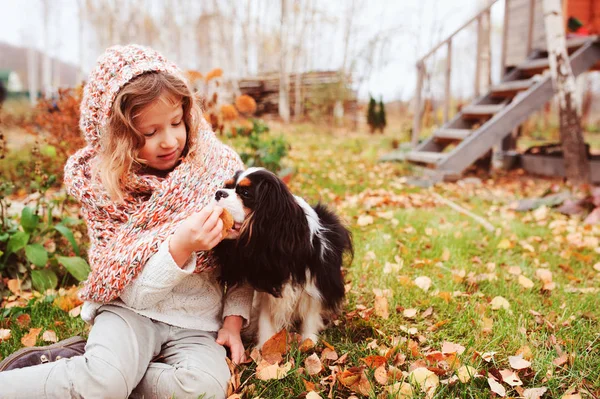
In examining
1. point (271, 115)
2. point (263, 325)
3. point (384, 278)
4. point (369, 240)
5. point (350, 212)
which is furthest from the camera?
point (271, 115)

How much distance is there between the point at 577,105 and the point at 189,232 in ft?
16.1

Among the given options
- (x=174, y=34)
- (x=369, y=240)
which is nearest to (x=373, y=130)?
(x=369, y=240)

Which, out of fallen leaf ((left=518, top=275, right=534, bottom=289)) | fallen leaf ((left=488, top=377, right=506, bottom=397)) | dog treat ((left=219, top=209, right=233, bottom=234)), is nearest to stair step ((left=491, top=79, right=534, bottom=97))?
fallen leaf ((left=518, top=275, right=534, bottom=289))

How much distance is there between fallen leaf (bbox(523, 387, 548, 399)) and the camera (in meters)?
1.56

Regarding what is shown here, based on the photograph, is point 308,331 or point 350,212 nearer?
point 308,331

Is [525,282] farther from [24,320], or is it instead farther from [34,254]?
[34,254]

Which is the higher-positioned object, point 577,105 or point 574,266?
point 577,105

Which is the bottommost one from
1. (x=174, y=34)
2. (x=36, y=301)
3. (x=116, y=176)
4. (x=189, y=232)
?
(x=36, y=301)

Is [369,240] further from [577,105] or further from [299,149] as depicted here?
[299,149]

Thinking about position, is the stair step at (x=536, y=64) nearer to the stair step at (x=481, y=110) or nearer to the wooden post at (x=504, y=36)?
the wooden post at (x=504, y=36)

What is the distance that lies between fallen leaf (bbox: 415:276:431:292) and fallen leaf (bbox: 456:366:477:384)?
0.79 m

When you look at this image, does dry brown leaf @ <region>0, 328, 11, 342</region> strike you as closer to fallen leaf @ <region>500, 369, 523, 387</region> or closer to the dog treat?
the dog treat

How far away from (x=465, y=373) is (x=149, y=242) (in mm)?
1247

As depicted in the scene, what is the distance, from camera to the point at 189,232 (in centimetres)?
164
